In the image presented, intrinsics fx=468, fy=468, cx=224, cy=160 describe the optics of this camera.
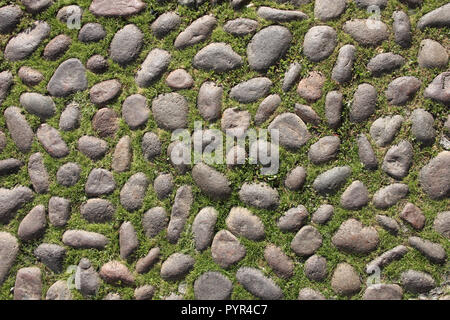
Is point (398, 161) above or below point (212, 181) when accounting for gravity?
above

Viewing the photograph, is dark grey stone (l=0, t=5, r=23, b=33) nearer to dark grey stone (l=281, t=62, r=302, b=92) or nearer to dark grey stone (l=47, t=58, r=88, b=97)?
dark grey stone (l=47, t=58, r=88, b=97)

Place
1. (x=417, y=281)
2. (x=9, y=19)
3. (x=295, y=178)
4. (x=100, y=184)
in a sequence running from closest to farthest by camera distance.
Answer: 1. (x=417, y=281)
2. (x=295, y=178)
3. (x=100, y=184)
4. (x=9, y=19)

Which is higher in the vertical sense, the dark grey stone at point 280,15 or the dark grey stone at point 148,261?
the dark grey stone at point 280,15

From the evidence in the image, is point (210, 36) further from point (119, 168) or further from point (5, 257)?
point (5, 257)

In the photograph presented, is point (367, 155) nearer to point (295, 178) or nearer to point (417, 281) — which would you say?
point (295, 178)

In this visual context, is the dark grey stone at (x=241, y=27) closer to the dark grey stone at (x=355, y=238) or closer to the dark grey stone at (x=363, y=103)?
the dark grey stone at (x=363, y=103)

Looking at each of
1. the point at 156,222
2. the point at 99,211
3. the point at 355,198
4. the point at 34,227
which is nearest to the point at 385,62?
the point at 355,198

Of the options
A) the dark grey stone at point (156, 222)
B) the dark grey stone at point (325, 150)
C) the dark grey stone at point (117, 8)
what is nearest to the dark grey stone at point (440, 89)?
the dark grey stone at point (325, 150)

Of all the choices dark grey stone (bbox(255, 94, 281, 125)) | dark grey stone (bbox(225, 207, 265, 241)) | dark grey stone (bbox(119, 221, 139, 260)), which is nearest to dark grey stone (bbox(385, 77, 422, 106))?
dark grey stone (bbox(255, 94, 281, 125))

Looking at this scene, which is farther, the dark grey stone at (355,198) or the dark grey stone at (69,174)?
the dark grey stone at (69,174)

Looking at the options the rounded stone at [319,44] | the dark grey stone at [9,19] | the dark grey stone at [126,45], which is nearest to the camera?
the rounded stone at [319,44]
